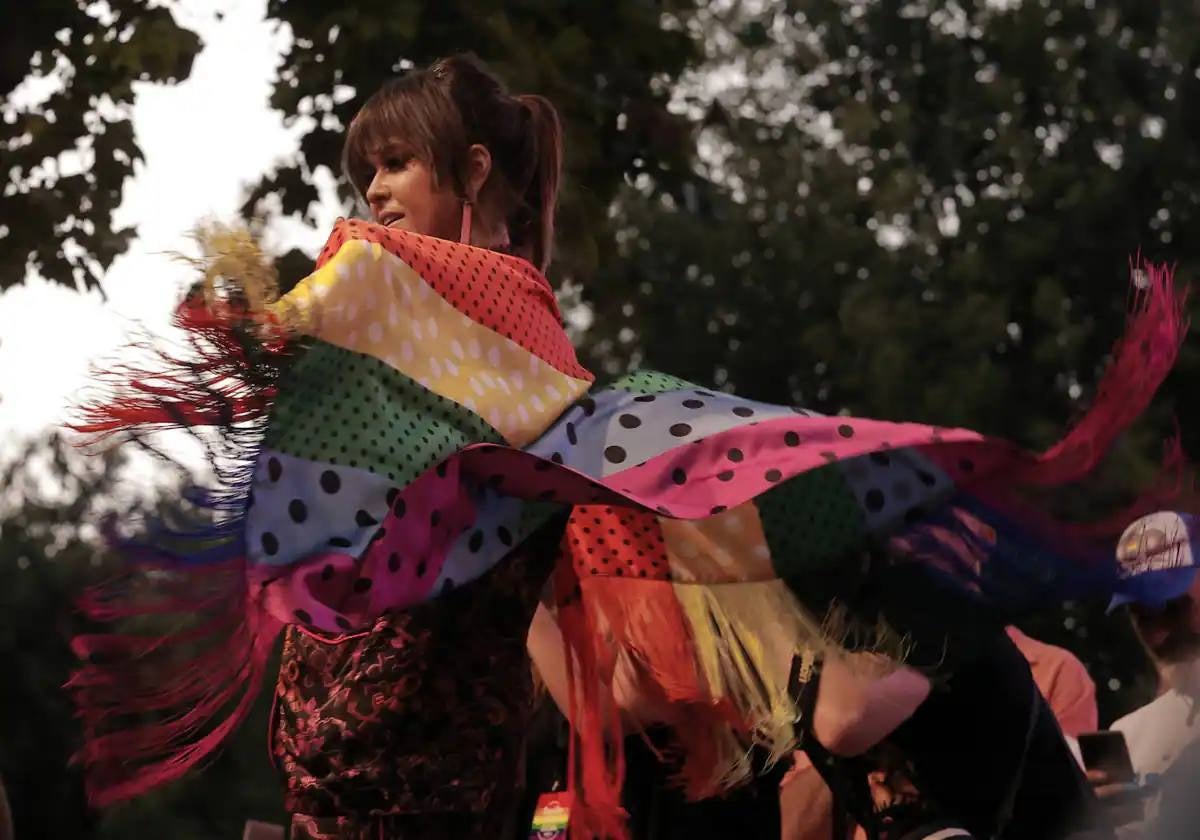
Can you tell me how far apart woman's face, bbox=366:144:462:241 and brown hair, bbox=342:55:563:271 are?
2 centimetres

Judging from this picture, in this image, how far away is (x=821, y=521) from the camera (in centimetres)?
250

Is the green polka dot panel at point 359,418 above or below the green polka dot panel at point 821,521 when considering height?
above

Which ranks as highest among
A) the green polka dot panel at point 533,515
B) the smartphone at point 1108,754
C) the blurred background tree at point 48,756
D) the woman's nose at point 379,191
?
the blurred background tree at point 48,756

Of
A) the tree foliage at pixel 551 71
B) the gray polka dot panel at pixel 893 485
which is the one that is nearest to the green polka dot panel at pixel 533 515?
the gray polka dot panel at pixel 893 485

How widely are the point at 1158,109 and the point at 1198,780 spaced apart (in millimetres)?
20779

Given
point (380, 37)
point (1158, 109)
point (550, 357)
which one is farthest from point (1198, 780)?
point (1158, 109)

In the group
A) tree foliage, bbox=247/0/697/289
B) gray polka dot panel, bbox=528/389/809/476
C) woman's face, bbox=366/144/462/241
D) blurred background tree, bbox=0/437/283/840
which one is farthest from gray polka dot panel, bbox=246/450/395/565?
blurred background tree, bbox=0/437/283/840

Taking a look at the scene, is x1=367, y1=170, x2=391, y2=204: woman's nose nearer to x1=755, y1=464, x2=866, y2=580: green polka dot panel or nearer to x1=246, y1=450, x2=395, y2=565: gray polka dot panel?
x1=246, y1=450, x2=395, y2=565: gray polka dot panel

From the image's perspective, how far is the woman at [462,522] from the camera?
7.14ft

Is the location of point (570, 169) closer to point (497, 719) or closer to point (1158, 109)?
point (497, 719)

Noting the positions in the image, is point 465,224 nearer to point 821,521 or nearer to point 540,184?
point 540,184

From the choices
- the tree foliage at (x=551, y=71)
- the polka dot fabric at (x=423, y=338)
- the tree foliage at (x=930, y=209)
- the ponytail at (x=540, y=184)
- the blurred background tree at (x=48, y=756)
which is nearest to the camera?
the polka dot fabric at (x=423, y=338)

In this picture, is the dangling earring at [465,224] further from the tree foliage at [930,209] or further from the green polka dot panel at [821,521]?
the tree foliage at [930,209]

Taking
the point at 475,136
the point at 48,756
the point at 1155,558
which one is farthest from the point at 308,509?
the point at 48,756
